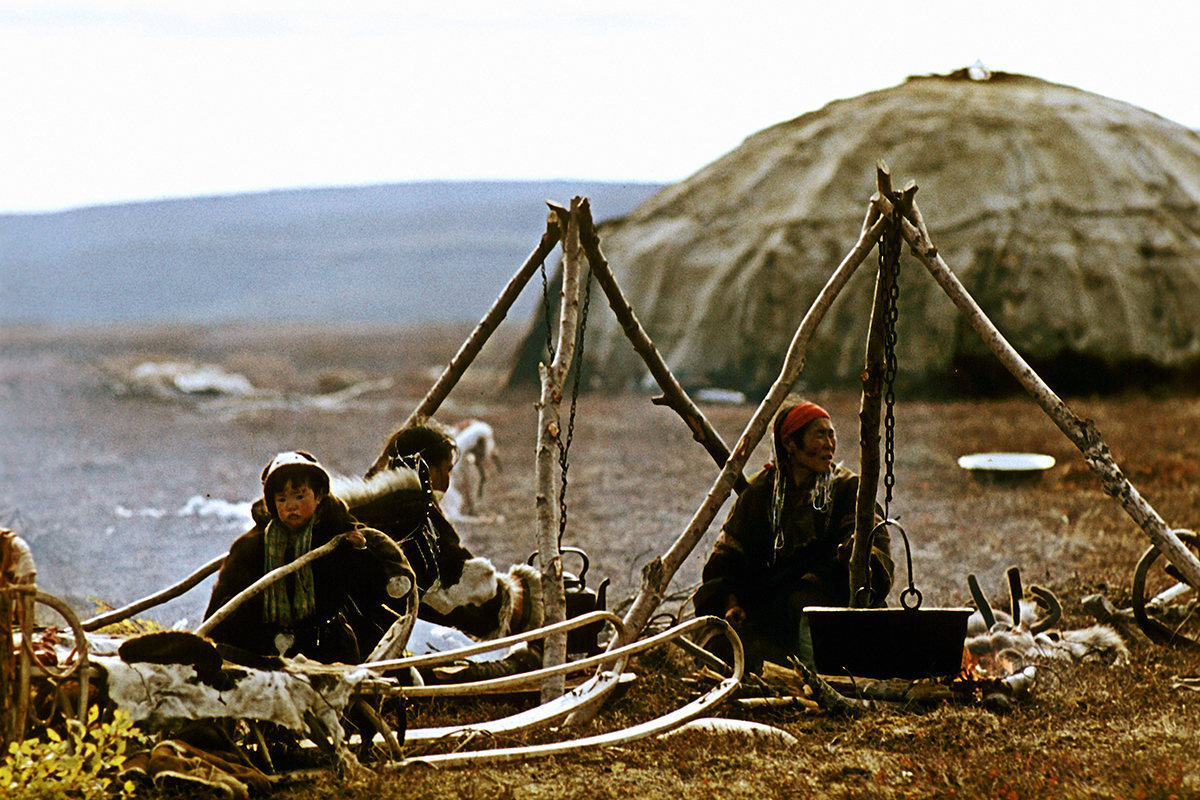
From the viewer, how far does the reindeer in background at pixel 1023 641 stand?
20.7ft

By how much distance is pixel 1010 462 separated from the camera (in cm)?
1233

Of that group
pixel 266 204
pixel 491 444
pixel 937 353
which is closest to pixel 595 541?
pixel 491 444

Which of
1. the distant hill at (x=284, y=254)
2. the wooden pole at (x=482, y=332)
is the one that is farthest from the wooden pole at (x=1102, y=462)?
the distant hill at (x=284, y=254)

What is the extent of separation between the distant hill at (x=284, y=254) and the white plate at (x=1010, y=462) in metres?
22.5

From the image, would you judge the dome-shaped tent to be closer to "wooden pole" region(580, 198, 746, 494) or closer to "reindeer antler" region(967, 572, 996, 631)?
"reindeer antler" region(967, 572, 996, 631)

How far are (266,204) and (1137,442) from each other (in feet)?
115

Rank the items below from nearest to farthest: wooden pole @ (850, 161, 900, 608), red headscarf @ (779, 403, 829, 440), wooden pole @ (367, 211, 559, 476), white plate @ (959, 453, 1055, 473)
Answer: wooden pole @ (850, 161, 900, 608) → red headscarf @ (779, 403, 829, 440) → wooden pole @ (367, 211, 559, 476) → white plate @ (959, 453, 1055, 473)

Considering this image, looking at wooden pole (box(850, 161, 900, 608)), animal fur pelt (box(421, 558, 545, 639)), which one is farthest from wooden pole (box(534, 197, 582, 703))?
wooden pole (box(850, 161, 900, 608))

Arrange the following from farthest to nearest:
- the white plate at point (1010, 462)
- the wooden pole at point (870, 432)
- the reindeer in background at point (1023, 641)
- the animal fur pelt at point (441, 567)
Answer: the white plate at point (1010, 462)
the reindeer in background at point (1023, 641)
the wooden pole at point (870, 432)
the animal fur pelt at point (441, 567)

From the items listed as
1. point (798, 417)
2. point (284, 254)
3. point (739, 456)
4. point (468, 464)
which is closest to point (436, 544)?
point (739, 456)

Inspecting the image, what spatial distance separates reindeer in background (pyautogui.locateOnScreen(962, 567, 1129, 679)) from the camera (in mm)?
6312

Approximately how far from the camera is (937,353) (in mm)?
15102

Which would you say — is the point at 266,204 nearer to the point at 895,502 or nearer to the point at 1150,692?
the point at 895,502

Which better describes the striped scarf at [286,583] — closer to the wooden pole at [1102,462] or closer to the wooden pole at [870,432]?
the wooden pole at [870,432]
